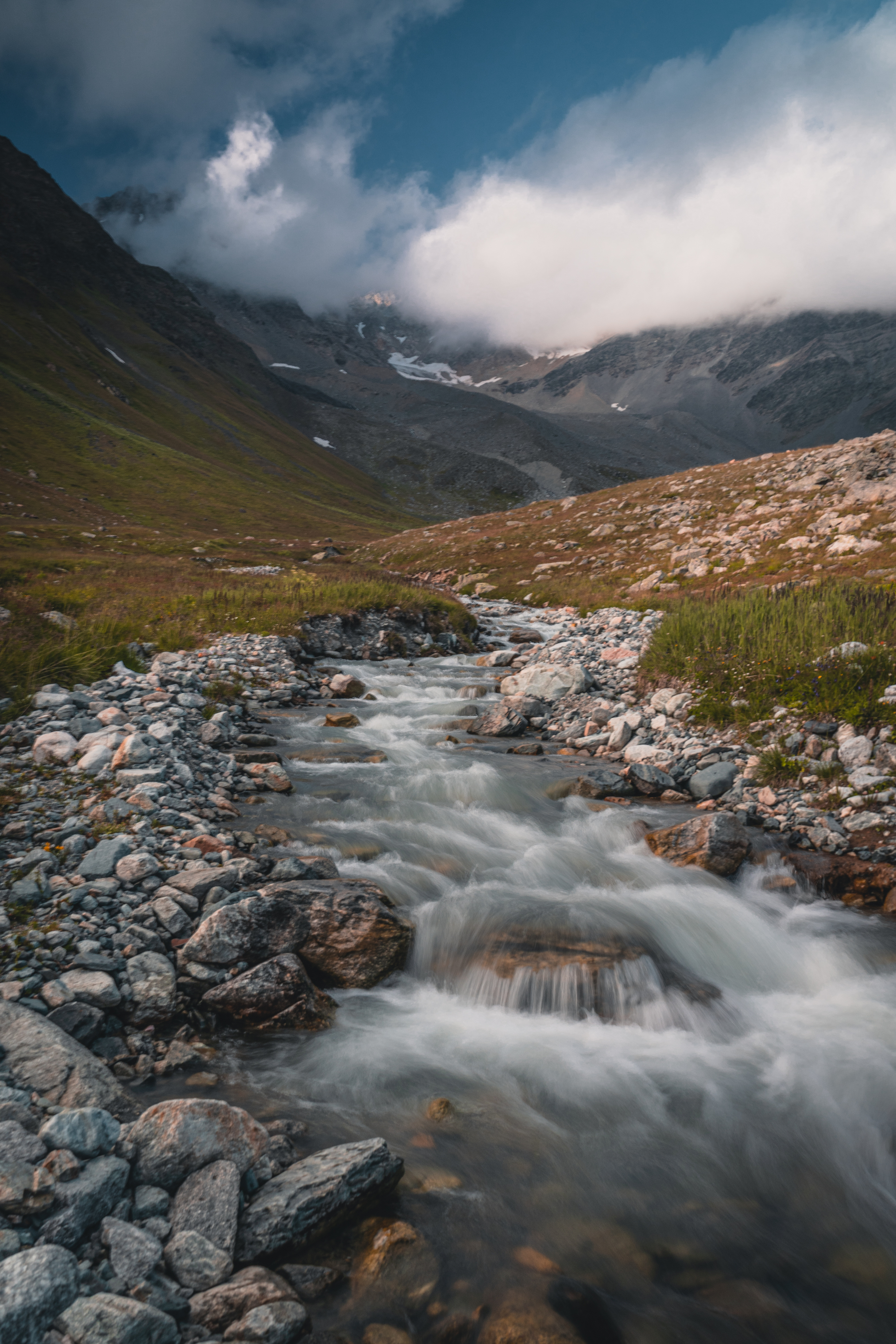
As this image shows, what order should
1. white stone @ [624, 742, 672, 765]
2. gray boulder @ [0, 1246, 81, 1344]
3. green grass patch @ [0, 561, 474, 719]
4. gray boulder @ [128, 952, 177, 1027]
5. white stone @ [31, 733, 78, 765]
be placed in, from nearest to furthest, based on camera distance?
gray boulder @ [0, 1246, 81, 1344] → gray boulder @ [128, 952, 177, 1027] → white stone @ [31, 733, 78, 765] → green grass patch @ [0, 561, 474, 719] → white stone @ [624, 742, 672, 765]

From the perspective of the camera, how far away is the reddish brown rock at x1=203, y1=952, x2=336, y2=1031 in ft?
15.4

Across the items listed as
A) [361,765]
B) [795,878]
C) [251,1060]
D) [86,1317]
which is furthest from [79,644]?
[795,878]

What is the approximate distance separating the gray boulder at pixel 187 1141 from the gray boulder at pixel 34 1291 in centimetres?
55

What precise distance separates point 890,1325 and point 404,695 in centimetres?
1265

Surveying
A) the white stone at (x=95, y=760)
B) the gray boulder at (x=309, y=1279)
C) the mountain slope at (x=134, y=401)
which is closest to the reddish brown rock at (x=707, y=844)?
the gray boulder at (x=309, y=1279)

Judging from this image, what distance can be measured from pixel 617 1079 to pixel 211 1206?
353 centimetres

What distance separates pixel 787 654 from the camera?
10.7m

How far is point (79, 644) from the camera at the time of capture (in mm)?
10789

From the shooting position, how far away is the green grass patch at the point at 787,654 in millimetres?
9203

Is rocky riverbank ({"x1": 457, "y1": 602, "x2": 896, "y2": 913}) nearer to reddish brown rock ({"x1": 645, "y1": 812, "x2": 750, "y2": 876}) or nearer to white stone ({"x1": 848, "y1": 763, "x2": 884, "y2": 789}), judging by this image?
white stone ({"x1": 848, "y1": 763, "x2": 884, "y2": 789})

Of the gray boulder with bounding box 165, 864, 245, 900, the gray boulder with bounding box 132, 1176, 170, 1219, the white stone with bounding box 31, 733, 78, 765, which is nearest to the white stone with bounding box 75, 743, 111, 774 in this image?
the white stone with bounding box 31, 733, 78, 765

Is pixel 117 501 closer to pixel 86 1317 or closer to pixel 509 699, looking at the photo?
pixel 509 699

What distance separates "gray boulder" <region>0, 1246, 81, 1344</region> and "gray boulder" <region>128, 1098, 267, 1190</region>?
55cm

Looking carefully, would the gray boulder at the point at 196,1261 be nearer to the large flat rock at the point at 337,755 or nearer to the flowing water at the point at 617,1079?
the flowing water at the point at 617,1079
